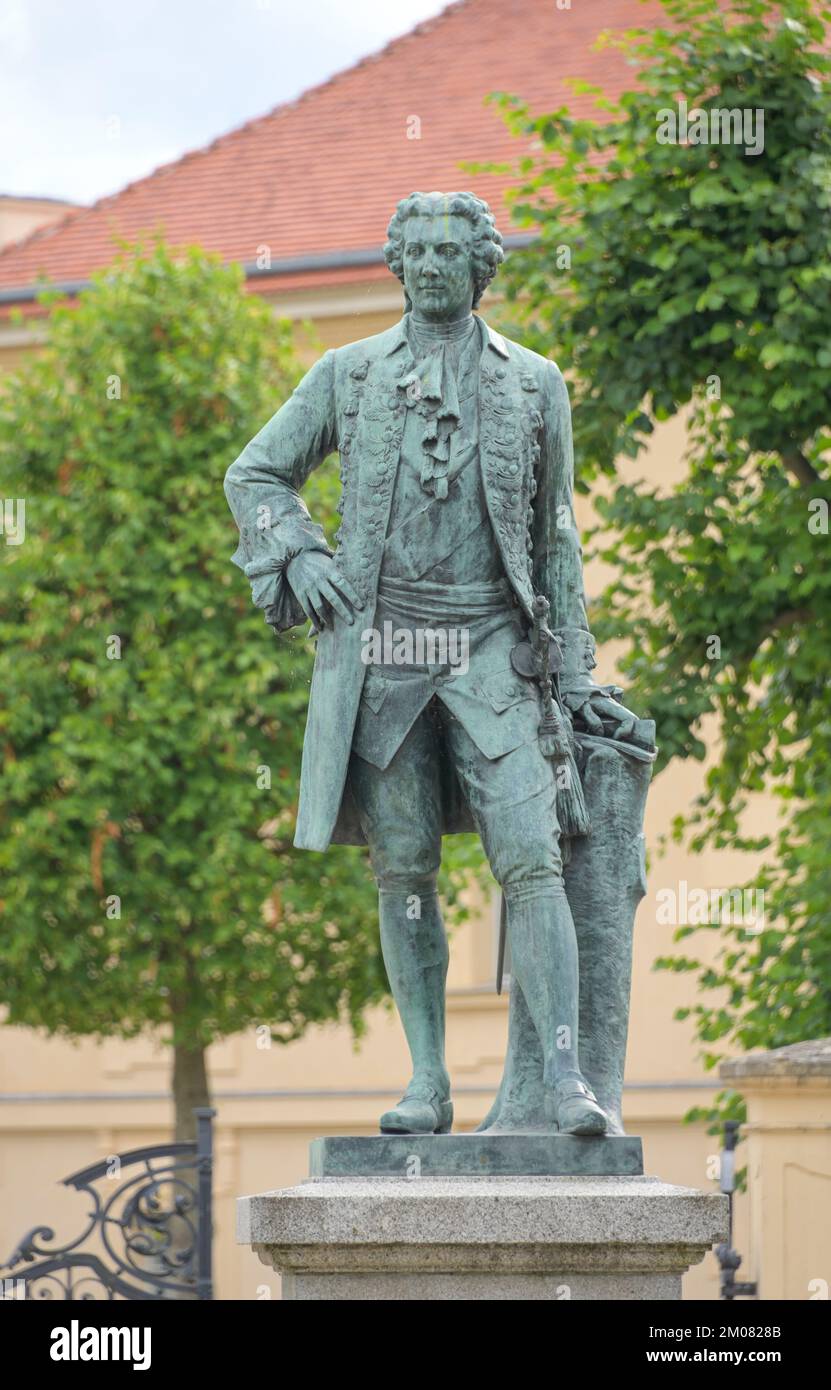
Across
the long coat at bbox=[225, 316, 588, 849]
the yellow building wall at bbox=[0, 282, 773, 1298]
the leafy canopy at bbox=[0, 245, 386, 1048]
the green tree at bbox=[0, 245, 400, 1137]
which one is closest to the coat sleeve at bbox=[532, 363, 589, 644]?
the long coat at bbox=[225, 316, 588, 849]

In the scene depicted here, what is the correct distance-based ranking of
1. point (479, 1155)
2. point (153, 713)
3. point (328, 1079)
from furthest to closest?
point (328, 1079)
point (153, 713)
point (479, 1155)

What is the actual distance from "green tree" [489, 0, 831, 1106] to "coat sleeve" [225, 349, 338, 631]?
24.1 ft

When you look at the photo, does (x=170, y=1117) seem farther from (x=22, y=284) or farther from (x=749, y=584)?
(x=749, y=584)

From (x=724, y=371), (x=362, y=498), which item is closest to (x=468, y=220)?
(x=362, y=498)

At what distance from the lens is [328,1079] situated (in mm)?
25188

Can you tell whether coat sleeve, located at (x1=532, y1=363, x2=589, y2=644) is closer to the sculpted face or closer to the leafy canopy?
the sculpted face

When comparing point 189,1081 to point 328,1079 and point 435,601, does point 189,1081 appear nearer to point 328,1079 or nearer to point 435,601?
point 328,1079

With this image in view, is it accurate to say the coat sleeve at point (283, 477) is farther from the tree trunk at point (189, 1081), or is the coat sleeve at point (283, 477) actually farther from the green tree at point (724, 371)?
the tree trunk at point (189, 1081)

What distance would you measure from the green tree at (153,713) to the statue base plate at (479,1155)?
1211 cm

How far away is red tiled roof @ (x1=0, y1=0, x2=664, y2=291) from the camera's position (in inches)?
1017

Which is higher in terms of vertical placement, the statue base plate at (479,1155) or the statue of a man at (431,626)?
the statue of a man at (431,626)

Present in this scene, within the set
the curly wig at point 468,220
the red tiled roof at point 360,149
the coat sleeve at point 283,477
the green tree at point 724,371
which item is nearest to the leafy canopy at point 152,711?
the green tree at point 724,371

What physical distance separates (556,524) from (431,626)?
492 millimetres

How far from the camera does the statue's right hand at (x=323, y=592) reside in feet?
22.3
